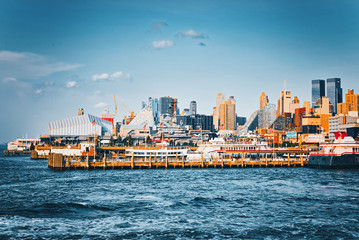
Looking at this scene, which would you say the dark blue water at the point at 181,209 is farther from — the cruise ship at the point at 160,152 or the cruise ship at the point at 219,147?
the cruise ship at the point at 160,152

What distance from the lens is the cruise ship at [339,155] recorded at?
288ft

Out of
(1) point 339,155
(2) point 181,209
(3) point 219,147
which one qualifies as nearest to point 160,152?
(3) point 219,147

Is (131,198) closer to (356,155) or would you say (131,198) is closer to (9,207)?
(9,207)

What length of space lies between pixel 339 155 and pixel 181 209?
187ft

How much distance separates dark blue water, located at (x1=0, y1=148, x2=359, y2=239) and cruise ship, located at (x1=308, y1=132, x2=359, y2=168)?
71.3ft

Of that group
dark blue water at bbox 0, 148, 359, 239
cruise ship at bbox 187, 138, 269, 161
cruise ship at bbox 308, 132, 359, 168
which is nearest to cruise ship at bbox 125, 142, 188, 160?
cruise ship at bbox 187, 138, 269, 161

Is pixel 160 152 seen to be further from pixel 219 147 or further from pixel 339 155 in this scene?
pixel 339 155

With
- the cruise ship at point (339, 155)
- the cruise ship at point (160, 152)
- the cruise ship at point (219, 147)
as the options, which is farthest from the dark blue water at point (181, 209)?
the cruise ship at point (160, 152)

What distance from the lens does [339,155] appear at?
3469 inches

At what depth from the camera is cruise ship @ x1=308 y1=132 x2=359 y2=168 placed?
87812 mm

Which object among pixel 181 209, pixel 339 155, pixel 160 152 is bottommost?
pixel 181 209

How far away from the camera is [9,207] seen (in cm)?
4372

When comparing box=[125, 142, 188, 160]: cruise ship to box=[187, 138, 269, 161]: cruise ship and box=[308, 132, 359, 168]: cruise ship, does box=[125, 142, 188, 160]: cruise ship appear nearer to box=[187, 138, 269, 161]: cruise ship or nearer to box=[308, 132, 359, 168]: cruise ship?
box=[187, 138, 269, 161]: cruise ship

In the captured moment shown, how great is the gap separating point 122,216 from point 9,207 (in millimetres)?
13689
